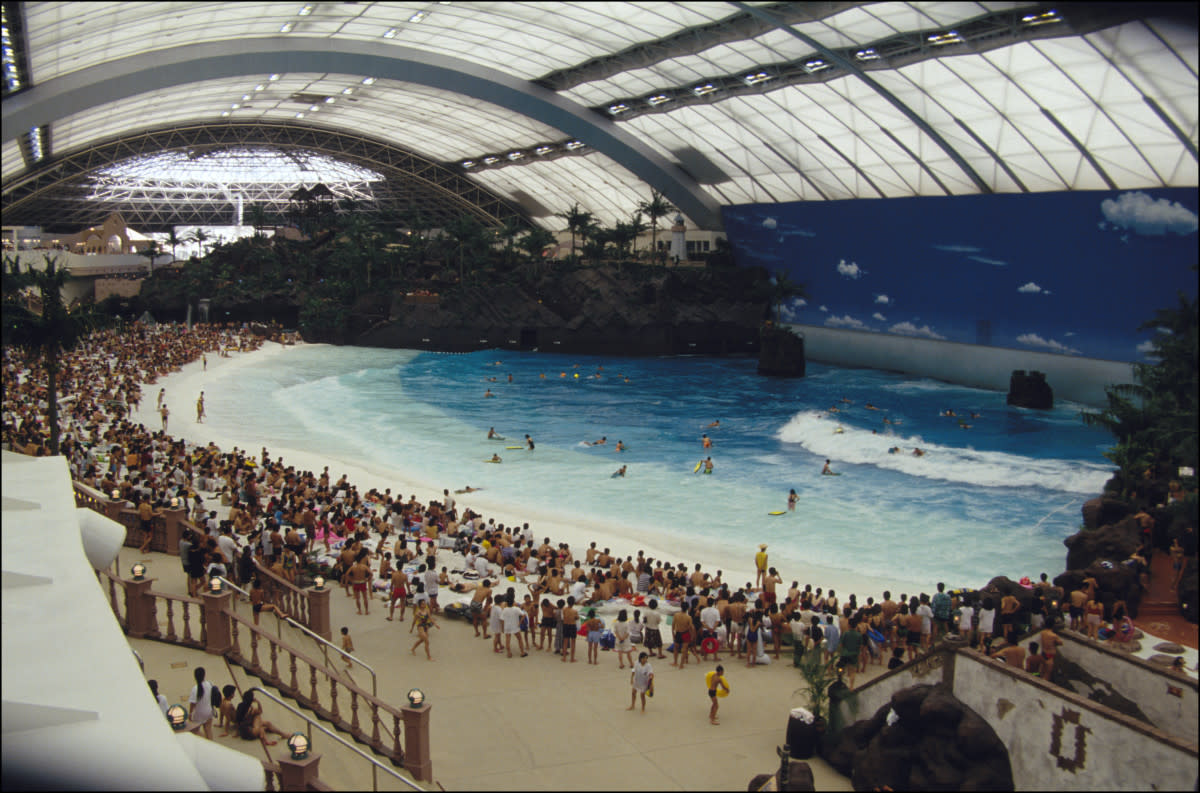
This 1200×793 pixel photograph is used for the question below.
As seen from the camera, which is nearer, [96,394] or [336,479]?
[336,479]

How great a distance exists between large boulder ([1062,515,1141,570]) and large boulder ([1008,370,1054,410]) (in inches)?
901

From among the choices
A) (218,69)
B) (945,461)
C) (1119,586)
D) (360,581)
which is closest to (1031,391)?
(945,461)

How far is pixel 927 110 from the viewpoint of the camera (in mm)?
38625

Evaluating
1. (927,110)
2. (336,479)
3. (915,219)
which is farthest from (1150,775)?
(915,219)

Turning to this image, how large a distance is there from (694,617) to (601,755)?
4821 mm

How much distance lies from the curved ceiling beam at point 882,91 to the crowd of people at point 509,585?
23813 mm

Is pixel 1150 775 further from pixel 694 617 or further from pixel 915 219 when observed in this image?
pixel 915 219

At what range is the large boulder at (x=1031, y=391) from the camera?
134ft

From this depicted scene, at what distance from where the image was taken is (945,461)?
34.3 meters

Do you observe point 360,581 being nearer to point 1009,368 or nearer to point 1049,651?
point 1049,651

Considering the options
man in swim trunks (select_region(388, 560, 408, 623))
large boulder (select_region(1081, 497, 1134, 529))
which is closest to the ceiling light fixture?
large boulder (select_region(1081, 497, 1134, 529))

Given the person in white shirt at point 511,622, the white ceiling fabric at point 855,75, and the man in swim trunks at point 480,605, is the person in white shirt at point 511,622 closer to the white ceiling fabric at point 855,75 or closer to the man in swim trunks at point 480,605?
the man in swim trunks at point 480,605

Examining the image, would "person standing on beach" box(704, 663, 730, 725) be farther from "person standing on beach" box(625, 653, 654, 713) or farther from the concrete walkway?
"person standing on beach" box(625, 653, 654, 713)

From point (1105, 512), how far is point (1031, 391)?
2186 cm
